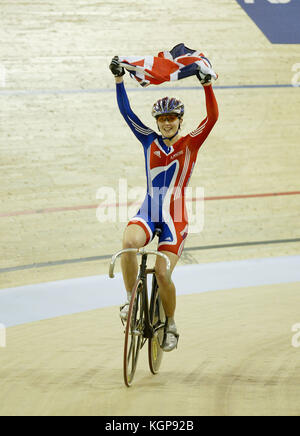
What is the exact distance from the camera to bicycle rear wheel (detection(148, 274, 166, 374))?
323cm

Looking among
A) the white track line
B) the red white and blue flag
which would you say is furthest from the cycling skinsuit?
the white track line

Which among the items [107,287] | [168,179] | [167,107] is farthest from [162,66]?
[107,287]

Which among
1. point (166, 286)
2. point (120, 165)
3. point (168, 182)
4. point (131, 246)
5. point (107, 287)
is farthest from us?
point (120, 165)

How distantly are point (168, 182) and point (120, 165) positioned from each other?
3.18 m

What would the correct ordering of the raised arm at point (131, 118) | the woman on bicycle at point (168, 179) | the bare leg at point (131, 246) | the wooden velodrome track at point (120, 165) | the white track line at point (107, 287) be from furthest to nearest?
the white track line at point (107, 287)
the wooden velodrome track at point (120, 165)
the raised arm at point (131, 118)
the woman on bicycle at point (168, 179)
the bare leg at point (131, 246)

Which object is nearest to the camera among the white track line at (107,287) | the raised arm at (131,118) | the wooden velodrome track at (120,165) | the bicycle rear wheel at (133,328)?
the bicycle rear wheel at (133,328)

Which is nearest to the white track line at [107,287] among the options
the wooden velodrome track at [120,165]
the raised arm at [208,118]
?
the wooden velodrome track at [120,165]

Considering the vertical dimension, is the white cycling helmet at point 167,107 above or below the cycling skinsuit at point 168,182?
above

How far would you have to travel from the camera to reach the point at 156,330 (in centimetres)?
321

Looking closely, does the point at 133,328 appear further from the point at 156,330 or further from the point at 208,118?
the point at 208,118

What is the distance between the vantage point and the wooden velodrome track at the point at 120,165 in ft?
12.8

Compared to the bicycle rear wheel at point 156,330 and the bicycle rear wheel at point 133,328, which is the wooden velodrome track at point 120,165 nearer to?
the bicycle rear wheel at point 156,330

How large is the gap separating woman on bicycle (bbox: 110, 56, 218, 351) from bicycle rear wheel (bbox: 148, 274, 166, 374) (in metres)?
0.07

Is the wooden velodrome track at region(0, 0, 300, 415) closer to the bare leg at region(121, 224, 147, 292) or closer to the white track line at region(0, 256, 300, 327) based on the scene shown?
the white track line at region(0, 256, 300, 327)
